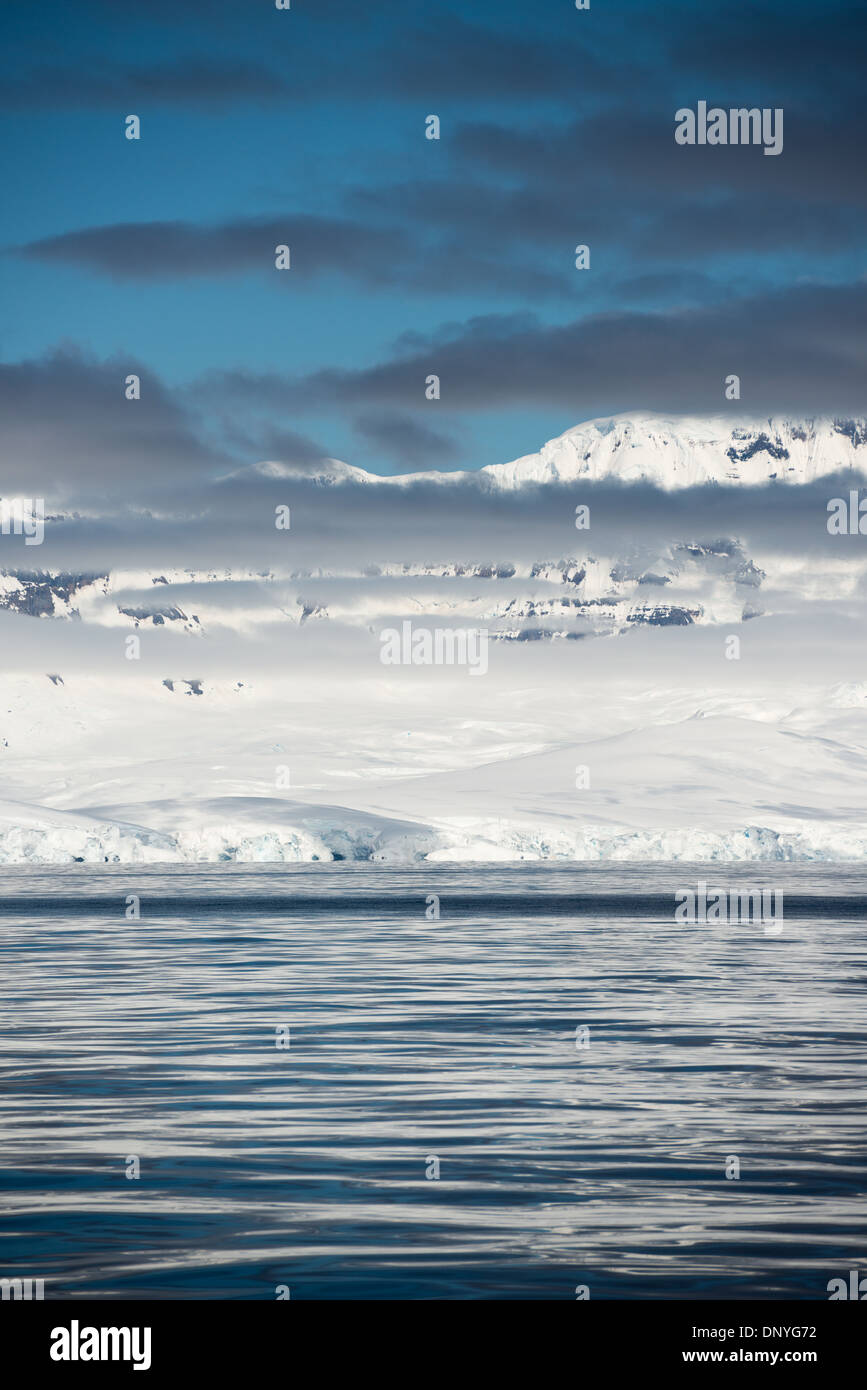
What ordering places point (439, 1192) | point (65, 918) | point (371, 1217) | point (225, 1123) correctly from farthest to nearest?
point (65, 918) → point (225, 1123) → point (439, 1192) → point (371, 1217)

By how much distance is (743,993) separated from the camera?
42312mm

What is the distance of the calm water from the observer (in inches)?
602

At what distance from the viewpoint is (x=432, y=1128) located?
21938 mm

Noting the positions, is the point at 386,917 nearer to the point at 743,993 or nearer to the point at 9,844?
the point at 743,993

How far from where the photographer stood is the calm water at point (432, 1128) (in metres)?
15.3
